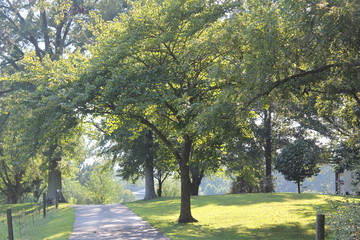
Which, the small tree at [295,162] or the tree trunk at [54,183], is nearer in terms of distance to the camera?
the small tree at [295,162]

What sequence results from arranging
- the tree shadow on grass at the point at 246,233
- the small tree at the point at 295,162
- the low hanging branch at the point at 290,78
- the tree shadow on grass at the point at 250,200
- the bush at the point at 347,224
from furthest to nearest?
the small tree at the point at 295,162
the tree shadow on grass at the point at 250,200
the tree shadow on grass at the point at 246,233
the low hanging branch at the point at 290,78
the bush at the point at 347,224

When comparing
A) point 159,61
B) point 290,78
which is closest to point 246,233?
point 290,78

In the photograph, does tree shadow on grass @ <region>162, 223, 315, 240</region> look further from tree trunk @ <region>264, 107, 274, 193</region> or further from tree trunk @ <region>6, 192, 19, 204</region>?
tree trunk @ <region>6, 192, 19, 204</region>

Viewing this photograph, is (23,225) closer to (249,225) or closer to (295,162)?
(249,225)

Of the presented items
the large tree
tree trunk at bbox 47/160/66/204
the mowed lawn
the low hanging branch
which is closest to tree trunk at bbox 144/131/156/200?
tree trunk at bbox 47/160/66/204

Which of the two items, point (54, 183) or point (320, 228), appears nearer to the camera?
point (320, 228)

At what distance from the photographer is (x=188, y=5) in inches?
643

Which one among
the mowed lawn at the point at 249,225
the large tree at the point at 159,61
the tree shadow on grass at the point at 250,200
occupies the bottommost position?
the tree shadow on grass at the point at 250,200

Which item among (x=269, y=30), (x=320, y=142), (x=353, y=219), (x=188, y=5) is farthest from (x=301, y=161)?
(x=353, y=219)

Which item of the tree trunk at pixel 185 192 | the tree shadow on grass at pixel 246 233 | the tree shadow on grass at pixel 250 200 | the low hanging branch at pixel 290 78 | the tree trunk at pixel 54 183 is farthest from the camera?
the tree trunk at pixel 54 183

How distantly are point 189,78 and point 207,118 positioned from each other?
13.4ft

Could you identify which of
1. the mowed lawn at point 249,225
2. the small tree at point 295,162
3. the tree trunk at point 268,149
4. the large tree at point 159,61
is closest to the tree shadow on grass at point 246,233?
the mowed lawn at point 249,225

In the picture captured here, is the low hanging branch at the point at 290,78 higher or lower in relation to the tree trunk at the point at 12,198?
higher

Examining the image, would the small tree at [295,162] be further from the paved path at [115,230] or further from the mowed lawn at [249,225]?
the paved path at [115,230]
